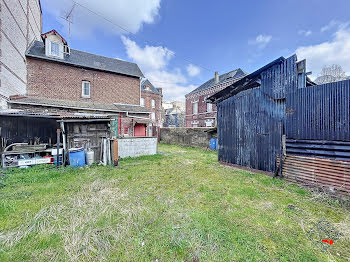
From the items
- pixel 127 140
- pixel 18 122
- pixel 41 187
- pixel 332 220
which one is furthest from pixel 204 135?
pixel 18 122

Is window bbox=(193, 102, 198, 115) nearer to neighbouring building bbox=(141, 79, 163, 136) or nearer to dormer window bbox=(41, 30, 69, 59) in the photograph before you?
neighbouring building bbox=(141, 79, 163, 136)

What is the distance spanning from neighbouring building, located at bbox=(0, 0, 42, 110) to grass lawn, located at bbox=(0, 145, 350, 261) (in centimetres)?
637

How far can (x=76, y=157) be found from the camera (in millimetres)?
6578

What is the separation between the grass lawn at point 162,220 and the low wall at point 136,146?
362cm

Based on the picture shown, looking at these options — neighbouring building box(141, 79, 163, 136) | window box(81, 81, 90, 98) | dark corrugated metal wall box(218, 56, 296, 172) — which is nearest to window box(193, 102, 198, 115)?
neighbouring building box(141, 79, 163, 136)

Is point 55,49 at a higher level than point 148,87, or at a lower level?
lower

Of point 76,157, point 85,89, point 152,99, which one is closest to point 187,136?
point 76,157

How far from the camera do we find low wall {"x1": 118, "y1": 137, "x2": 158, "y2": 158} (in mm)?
8445

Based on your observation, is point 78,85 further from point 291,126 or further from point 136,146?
point 291,126

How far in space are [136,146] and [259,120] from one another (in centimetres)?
669

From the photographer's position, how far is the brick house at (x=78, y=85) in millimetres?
10586

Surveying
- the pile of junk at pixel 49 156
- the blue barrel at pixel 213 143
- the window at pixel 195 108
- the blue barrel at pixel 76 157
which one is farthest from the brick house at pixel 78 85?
the window at pixel 195 108

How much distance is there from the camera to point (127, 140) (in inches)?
340

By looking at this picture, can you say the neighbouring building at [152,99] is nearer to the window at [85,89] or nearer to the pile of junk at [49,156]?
the window at [85,89]
